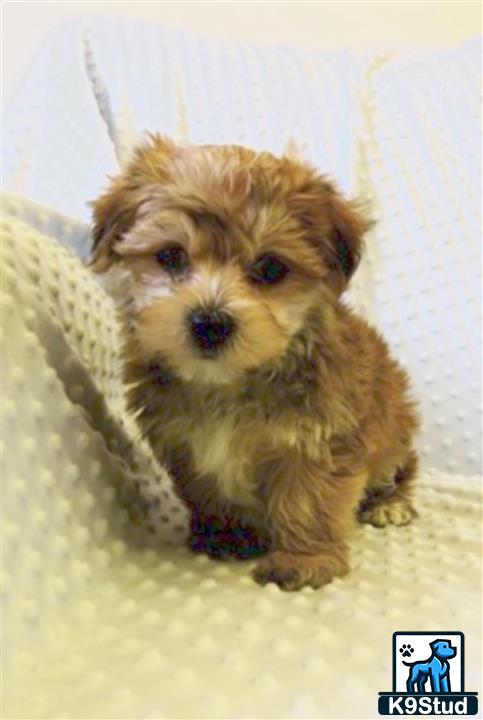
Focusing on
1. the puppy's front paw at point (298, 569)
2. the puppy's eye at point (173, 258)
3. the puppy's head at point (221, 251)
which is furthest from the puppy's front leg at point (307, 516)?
the puppy's eye at point (173, 258)

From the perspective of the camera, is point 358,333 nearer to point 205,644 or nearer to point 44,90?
point 205,644

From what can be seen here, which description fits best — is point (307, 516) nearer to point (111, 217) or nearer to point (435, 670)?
point (435, 670)

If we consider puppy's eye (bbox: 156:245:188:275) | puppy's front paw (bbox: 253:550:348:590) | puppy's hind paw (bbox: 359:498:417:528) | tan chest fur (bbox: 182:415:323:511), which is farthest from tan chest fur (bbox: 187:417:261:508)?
puppy's hind paw (bbox: 359:498:417:528)

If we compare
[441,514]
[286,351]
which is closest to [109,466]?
[286,351]

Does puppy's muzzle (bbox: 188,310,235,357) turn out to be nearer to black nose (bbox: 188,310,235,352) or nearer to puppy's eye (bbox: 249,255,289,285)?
black nose (bbox: 188,310,235,352)

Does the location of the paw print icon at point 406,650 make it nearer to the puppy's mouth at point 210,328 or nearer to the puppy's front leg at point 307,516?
the puppy's front leg at point 307,516
